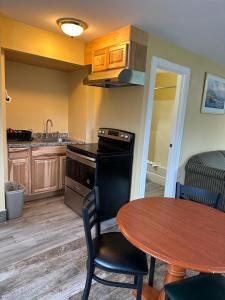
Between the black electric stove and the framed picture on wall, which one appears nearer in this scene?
the black electric stove

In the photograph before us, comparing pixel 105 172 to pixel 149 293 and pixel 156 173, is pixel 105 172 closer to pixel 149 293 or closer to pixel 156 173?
pixel 149 293

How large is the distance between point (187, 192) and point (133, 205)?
1.93 feet

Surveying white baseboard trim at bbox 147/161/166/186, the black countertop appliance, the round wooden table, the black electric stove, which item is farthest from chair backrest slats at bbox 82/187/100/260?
white baseboard trim at bbox 147/161/166/186

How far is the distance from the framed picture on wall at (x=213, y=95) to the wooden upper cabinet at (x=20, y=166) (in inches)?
116

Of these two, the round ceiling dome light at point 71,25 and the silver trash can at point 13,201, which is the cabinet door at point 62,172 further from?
the round ceiling dome light at point 71,25

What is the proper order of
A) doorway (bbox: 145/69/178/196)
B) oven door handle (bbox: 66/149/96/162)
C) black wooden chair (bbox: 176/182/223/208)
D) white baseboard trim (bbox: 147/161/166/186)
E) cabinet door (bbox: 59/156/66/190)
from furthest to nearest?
white baseboard trim (bbox: 147/161/166/186)
doorway (bbox: 145/69/178/196)
cabinet door (bbox: 59/156/66/190)
oven door handle (bbox: 66/149/96/162)
black wooden chair (bbox: 176/182/223/208)

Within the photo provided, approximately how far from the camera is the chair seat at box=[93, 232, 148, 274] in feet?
4.48

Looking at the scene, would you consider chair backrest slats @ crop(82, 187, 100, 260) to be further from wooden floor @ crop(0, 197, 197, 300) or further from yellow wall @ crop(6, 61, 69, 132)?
yellow wall @ crop(6, 61, 69, 132)

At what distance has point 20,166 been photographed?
9.91 feet

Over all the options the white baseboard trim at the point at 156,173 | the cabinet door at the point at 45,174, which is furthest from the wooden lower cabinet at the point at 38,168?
the white baseboard trim at the point at 156,173

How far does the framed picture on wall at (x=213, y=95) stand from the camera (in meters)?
3.56

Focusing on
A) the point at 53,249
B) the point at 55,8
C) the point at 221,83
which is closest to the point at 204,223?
the point at 53,249

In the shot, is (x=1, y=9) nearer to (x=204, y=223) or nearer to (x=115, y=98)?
(x=115, y=98)

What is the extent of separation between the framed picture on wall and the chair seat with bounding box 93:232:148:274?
287 cm
